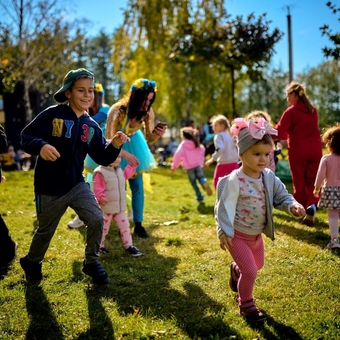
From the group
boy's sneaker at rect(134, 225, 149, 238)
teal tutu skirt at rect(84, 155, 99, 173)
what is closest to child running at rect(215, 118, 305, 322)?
boy's sneaker at rect(134, 225, 149, 238)

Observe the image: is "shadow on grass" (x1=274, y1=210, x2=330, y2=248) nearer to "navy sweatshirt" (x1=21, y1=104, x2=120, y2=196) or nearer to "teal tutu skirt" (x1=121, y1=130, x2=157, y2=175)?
"teal tutu skirt" (x1=121, y1=130, x2=157, y2=175)

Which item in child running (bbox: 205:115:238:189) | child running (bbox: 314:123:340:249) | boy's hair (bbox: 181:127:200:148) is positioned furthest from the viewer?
boy's hair (bbox: 181:127:200:148)

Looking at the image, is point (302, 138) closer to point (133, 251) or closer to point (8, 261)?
point (133, 251)

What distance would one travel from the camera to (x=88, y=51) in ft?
189

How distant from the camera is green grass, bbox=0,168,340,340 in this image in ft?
10.2

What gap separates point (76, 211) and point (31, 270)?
32.9 inches

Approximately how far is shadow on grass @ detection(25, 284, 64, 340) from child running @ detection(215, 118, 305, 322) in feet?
4.81

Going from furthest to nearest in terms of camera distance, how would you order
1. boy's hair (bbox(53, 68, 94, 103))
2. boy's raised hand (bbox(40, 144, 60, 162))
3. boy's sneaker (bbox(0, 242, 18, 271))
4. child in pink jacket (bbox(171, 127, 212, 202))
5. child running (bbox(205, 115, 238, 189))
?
child in pink jacket (bbox(171, 127, 212, 202))
child running (bbox(205, 115, 238, 189))
boy's sneaker (bbox(0, 242, 18, 271))
boy's hair (bbox(53, 68, 94, 103))
boy's raised hand (bbox(40, 144, 60, 162))

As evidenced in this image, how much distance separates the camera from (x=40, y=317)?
336cm

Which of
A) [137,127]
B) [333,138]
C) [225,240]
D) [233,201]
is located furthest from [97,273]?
[333,138]

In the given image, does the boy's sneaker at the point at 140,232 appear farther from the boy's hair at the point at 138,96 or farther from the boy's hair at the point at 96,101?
the boy's hair at the point at 96,101

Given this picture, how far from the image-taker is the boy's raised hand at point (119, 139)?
12.5ft

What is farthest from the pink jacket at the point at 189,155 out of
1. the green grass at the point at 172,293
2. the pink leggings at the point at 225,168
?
the green grass at the point at 172,293

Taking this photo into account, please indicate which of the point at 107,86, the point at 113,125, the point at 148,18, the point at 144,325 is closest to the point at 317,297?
the point at 144,325
